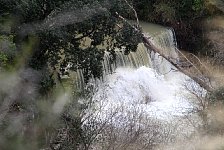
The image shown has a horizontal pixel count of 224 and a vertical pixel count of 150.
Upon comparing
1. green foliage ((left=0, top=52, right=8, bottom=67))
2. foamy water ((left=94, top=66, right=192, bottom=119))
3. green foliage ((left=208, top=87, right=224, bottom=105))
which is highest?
green foliage ((left=0, top=52, right=8, bottom=67))

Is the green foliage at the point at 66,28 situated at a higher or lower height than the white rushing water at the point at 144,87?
higher

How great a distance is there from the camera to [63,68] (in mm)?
12281

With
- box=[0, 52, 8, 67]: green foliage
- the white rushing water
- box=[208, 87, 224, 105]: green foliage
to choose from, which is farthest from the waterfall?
box=[0, 52, 8, 67]: green foliage

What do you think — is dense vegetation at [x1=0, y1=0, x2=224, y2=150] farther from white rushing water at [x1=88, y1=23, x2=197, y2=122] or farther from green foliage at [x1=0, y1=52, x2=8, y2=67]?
white rushing water at [x1=88, y1=23, x2=197, y2=122]

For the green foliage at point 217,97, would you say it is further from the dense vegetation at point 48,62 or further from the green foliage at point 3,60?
the green foliage at point 3,60

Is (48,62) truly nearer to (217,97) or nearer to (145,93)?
(145,93)

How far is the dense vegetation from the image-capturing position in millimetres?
9836

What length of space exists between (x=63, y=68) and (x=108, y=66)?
3.34m

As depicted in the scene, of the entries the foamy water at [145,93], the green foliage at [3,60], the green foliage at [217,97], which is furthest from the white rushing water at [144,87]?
the green foliage at [3,60]

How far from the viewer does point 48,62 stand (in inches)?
481

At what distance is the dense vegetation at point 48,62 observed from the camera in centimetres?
984

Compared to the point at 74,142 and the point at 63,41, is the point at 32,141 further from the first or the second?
the point at 63,41

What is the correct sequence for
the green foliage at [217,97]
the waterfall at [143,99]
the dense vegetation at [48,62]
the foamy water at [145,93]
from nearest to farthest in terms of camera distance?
the dense vegetation at [48,62]
the green foliage at [217,97]
the waterfall at [143,99]
the foamy water at [145,93]

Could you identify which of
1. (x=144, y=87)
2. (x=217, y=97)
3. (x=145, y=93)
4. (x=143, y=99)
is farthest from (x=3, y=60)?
(x=144, y=87)
